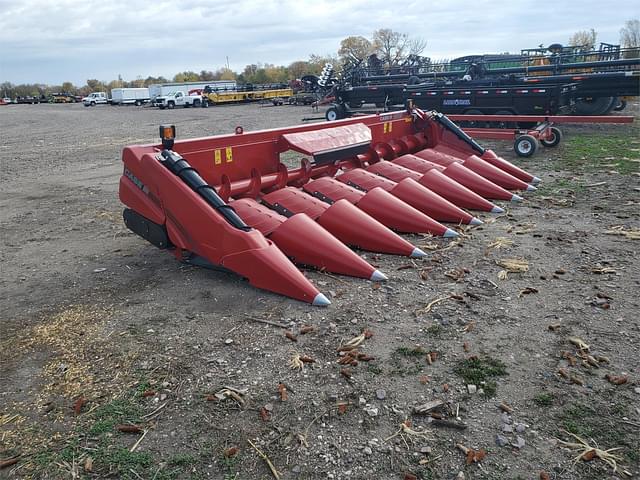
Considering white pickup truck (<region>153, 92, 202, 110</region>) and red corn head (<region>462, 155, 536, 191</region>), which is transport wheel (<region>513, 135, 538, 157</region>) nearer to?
red corn head (<region>462, 155, 536, 191</region>)

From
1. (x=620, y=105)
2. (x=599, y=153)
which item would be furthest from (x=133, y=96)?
(x=599, y=153)

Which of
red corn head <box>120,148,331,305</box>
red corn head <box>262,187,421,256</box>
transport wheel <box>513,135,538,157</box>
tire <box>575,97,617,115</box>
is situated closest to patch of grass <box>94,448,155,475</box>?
red corn head <box>120,148,331,305</box>

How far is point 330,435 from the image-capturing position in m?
2.56

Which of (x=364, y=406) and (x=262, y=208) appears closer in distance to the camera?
(x=364, y=406)

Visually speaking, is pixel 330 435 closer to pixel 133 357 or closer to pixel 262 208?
pixel 133 357

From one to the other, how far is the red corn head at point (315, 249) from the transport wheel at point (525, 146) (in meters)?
7.21

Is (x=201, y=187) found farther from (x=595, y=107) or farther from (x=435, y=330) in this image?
(x=595, y=107)

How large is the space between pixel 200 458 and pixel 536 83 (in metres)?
14.7

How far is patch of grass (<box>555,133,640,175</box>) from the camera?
9008 mm

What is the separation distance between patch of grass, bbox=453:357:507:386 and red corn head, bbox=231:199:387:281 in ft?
4.33

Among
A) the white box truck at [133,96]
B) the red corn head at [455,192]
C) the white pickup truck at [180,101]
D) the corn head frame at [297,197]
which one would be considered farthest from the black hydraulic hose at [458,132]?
the white box truck at [133,96]

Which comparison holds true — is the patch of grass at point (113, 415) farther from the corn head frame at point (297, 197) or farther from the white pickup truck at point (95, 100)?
the white pickup truck at point (95, 100)

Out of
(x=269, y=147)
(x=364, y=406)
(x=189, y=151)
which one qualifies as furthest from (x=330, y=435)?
(x=269, y=147)

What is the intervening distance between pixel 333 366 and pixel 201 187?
2.01m
